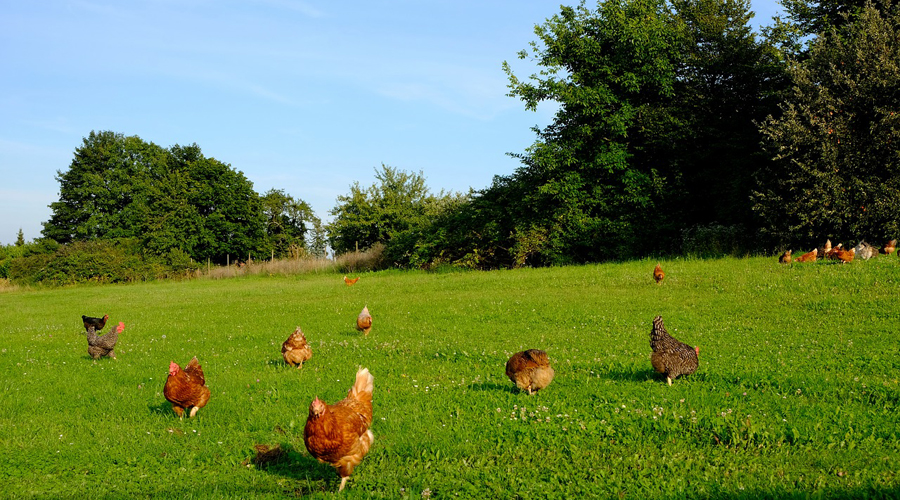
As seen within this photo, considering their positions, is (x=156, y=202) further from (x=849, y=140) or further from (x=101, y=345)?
(x=849, y=140)

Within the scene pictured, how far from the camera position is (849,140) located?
24.5m

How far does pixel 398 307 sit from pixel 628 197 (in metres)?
19.2

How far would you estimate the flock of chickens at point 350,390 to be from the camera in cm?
574

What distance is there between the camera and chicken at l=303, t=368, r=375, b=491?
5.71 metres

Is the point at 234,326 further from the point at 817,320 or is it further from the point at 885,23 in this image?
the point at 885,23

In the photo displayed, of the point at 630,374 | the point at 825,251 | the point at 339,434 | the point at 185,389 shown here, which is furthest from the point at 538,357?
the point at 825,251

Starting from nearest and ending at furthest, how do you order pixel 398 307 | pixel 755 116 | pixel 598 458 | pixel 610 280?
pixel 598 458 < pixel 398 307 < pixel 610 280 < pixel 755 116

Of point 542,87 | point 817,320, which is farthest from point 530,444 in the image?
point 542,87

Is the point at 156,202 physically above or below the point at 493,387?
above

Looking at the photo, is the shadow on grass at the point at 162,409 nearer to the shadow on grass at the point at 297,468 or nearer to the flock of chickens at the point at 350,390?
the flock of chickens at the point at 350,390

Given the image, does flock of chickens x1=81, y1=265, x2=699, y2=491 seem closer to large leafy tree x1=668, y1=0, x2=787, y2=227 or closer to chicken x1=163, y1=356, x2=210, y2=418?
chicken x1=163, y1=356, x2=210, y2=418

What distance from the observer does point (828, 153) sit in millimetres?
24109

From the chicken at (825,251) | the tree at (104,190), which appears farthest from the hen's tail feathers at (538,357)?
the tree at (104,190)

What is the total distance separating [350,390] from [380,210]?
179 ft
